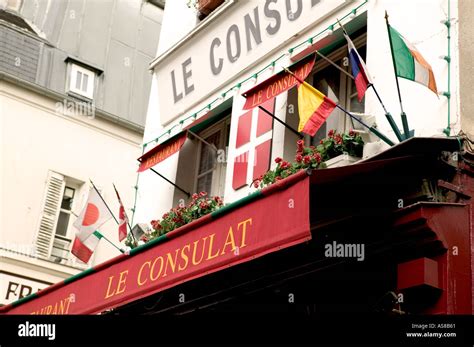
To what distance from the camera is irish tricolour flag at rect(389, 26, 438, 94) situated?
29.1 ft

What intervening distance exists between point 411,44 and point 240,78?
165 inches

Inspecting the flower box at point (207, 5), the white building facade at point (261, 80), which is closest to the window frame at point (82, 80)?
the white building facade at point (261, 80)

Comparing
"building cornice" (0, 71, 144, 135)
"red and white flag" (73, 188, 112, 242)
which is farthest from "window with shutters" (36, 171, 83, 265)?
A: "red and white flag" (73, 188, 112, 242)

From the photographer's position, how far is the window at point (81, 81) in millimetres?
21484

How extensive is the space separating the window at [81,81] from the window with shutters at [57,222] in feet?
8.15

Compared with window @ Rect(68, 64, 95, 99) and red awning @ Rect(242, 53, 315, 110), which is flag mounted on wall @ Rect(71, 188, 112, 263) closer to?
red awning @ Rect(242, 53, 315, 110)

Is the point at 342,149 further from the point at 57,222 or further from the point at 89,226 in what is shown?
Answer: the point at 57,222

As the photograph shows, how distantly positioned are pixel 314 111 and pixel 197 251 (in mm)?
2061

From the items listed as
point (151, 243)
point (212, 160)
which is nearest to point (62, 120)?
point (212, 160)

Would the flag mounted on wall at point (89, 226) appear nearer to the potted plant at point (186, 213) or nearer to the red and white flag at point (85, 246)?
the red and white flag at point (85, 246)

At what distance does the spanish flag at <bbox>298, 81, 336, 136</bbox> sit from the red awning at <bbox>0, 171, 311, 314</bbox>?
127 centimetres

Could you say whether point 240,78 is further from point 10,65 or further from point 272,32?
point 10,65

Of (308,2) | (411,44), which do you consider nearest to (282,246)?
(411,44)

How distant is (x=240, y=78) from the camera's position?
1295cm
